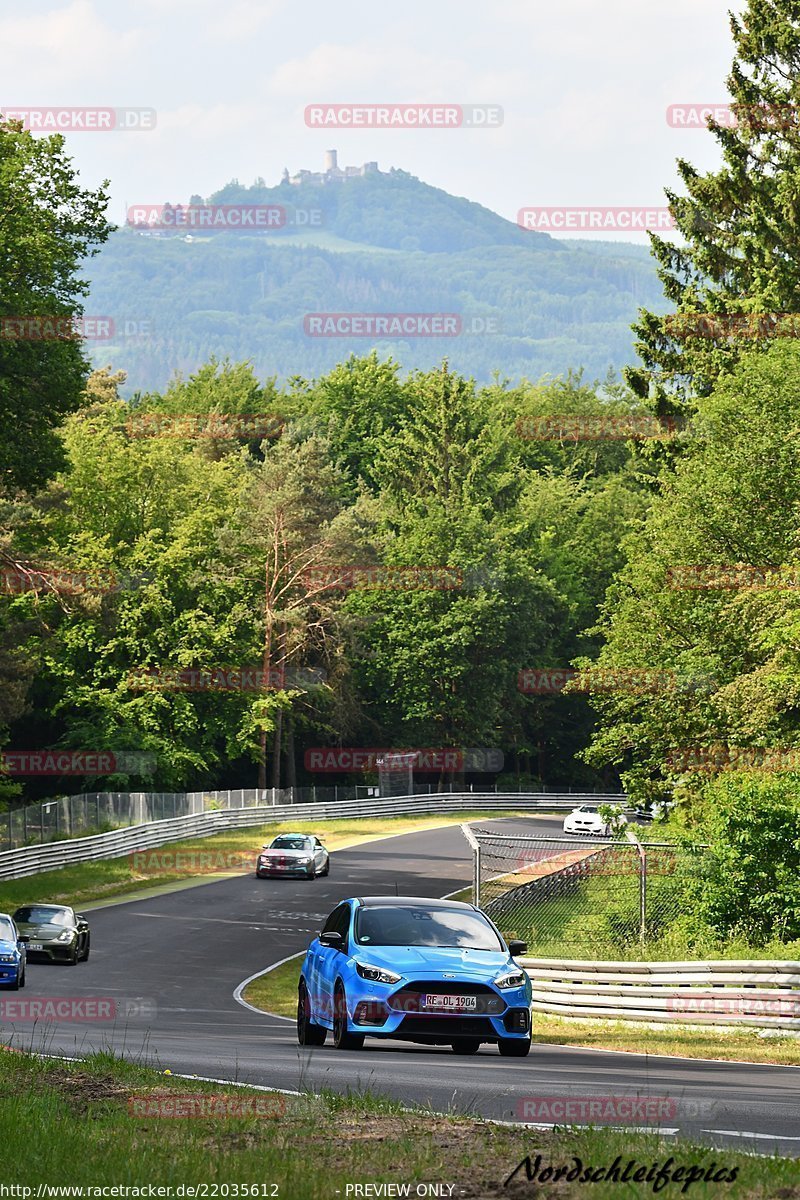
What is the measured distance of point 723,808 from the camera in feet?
85.8

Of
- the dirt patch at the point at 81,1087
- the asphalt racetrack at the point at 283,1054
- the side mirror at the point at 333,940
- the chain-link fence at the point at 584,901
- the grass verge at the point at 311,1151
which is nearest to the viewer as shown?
the grass verge at the point at 311,1151

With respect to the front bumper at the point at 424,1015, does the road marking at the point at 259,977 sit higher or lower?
lower

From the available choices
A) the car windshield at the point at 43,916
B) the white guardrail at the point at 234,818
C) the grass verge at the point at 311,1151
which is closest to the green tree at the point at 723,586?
the car windshield at the point at 43,916

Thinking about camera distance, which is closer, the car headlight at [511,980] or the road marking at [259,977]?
the car headlight at [511,980]

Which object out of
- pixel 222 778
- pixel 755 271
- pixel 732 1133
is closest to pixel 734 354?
pixel 755 271

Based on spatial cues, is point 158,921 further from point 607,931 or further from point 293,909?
point 607,931

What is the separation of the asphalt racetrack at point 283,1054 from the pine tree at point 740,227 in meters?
20.1

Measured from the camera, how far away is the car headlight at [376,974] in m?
15.2

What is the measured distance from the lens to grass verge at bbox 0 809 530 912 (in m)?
46.2

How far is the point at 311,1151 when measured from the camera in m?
8.59

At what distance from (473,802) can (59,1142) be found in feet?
261

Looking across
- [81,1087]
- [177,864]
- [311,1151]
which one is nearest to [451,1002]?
[81,1087]

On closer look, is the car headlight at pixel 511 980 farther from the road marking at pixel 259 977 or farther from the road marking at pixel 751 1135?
the road marking at pixel 259 977

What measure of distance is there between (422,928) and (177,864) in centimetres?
4145
